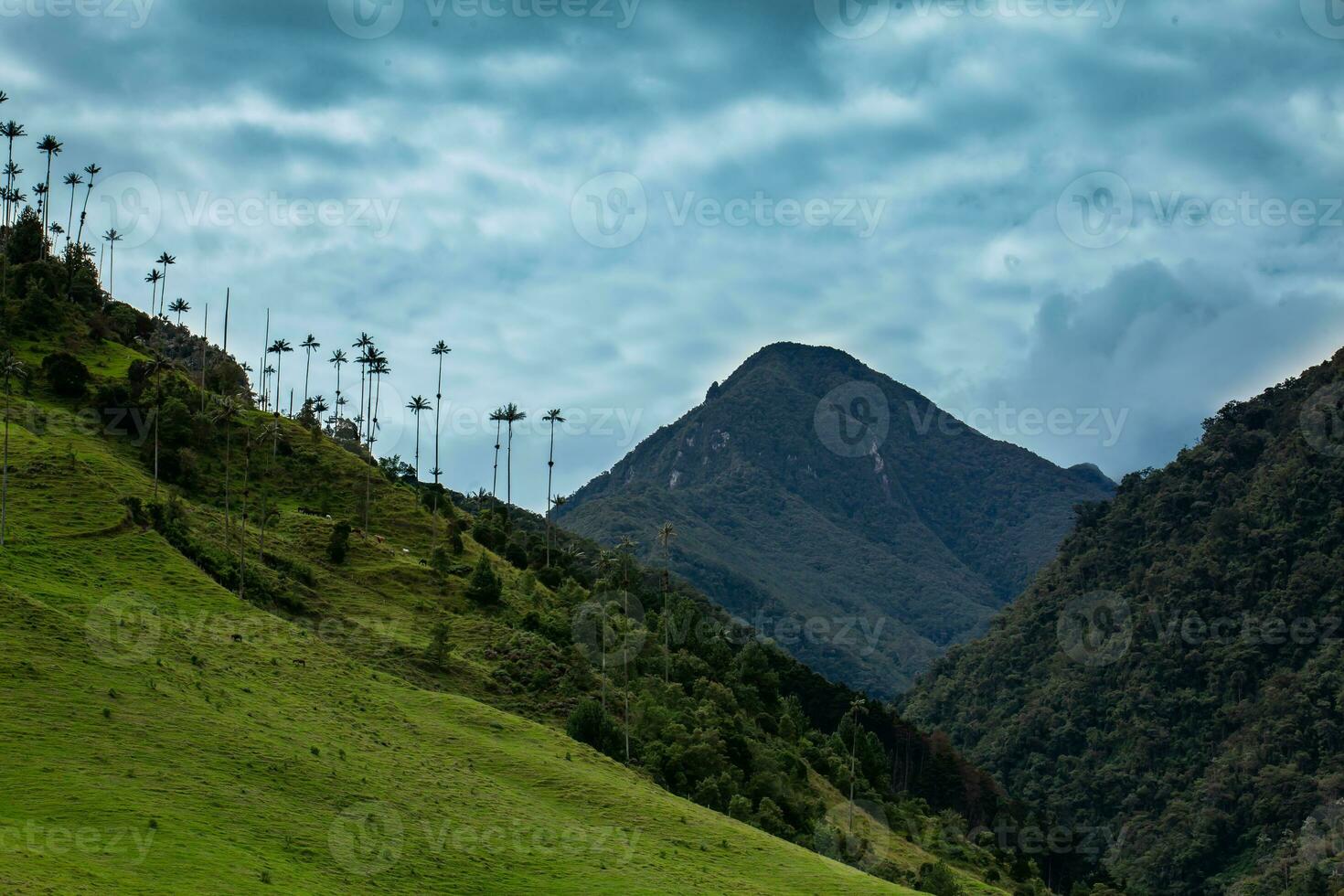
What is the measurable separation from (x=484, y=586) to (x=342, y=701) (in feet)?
120

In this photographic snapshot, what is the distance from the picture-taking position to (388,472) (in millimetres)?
146375

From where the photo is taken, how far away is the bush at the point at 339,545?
104 meters

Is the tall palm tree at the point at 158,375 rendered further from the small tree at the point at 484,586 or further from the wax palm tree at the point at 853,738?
the wax palm tree at the point at 853,738

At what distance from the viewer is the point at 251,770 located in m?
50.8

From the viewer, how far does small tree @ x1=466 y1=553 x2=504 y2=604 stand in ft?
341

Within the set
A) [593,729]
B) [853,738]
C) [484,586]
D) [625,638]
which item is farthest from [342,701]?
[853,738]

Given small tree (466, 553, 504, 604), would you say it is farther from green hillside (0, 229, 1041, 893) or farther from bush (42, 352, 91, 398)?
bush (42, 352, 91, 398)

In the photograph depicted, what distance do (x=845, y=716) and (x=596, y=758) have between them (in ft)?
218

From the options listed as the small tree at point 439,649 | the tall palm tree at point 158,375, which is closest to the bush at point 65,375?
the tall palm tree at point 158,375

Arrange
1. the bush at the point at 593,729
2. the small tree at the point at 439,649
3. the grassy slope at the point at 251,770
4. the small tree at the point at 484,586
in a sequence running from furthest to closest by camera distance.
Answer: the small tree at the point at 484,586 → the small tree at the point at 439,649 → the bush at the point at 593,729 → the grassy slope at the point at 251,770

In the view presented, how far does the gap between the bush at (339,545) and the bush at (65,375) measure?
100ft

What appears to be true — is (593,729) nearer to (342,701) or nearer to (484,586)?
(342,701)

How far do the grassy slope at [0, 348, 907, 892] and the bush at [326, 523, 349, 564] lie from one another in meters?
19.1

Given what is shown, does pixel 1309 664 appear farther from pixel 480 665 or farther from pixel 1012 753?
pixel 480 665
